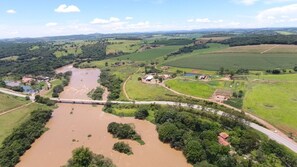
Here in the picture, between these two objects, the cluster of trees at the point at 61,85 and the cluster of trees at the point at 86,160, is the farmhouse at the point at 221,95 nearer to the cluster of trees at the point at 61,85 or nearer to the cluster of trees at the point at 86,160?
the cluster of trees at the point at 86,160

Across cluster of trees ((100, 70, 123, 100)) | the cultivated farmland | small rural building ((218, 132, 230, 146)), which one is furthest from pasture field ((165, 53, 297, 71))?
small rural building ((218, 132, 230, 146))

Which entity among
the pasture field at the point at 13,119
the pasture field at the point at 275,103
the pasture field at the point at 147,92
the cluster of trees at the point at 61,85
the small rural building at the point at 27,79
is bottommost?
the small rural building at the point at 27,79

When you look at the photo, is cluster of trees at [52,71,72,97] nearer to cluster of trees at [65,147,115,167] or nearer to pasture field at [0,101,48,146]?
pasture field at [0,101,48,146]

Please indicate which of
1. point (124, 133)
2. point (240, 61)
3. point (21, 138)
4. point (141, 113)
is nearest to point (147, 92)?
point (141, 113)

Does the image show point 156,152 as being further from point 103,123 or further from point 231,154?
point 103,123

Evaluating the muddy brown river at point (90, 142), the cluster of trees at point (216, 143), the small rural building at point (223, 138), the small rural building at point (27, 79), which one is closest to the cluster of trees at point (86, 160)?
the muddy brown river at point (90, 142)

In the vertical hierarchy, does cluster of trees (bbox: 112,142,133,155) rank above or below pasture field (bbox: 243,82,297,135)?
below

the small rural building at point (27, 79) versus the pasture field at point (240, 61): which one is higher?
the pasture field at point (240, 61)
